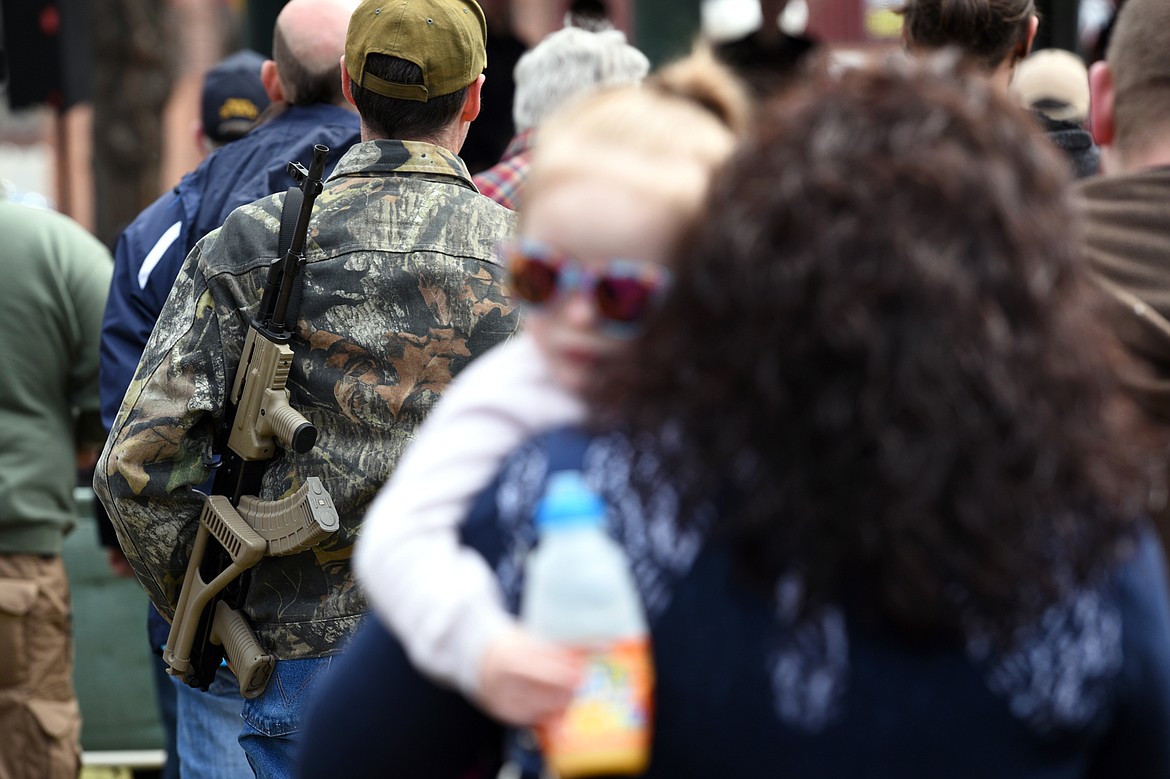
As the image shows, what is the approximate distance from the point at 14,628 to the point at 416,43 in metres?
2.20

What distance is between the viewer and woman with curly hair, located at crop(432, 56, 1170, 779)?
110 centimetres

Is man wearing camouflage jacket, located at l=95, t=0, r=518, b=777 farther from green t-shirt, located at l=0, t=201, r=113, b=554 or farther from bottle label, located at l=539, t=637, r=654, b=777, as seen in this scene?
bottle label, located at l=539, t=637, r=654, b=777

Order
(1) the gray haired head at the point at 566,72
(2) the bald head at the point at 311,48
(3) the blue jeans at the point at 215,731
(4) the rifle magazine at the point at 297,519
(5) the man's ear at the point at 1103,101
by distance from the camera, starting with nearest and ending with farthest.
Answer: (5) the man's ear at the point at 1103,101
(4) the rifle magazine at the point at 297,519
(3) the blue jeans at the point at 215,731
(2) the bald head at the point at 311,48
(1) the gray haired head at the point at 566,72

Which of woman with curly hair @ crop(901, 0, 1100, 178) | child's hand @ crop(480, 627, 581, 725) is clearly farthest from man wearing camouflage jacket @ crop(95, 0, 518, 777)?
child's hand @ crop(480, 627, 581, 725)

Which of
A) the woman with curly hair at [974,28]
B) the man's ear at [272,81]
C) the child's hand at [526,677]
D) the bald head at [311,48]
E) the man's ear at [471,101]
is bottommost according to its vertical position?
the man's ear at [272,81]

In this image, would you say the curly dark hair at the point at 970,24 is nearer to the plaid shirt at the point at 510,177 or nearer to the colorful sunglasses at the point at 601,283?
Result: the plaid shirt at the point at 510,177

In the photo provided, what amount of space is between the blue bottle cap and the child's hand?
0.09 meters

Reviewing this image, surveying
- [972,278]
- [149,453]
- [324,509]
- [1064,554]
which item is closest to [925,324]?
[972,278]

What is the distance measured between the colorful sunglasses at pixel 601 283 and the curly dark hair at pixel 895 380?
3 cm

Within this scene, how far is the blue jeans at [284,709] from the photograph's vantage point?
104 inches

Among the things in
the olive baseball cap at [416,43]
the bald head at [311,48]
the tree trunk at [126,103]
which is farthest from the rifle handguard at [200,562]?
the tree trunk at [126,103]

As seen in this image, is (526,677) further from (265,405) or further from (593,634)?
(265,405)

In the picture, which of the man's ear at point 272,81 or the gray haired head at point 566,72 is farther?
the gray haired head at point 566,72

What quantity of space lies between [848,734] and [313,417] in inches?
64.6
